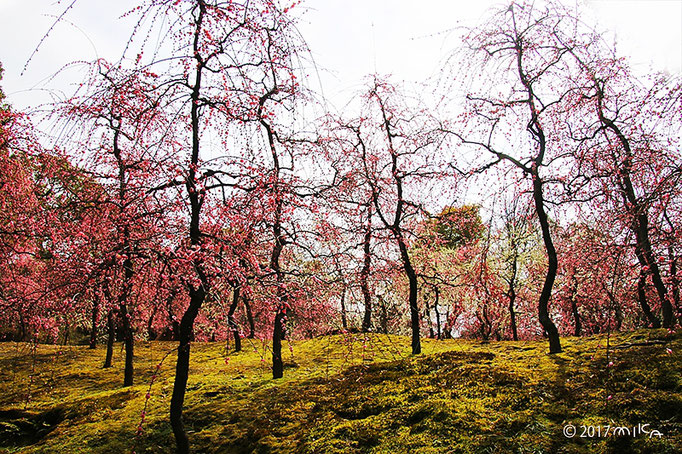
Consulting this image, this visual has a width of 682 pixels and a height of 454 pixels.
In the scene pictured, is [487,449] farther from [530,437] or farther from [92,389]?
[92,389]

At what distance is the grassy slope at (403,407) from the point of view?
342 cm

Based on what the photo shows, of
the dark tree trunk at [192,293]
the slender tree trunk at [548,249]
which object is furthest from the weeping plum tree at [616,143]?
the dark tree trunk at [192,293]

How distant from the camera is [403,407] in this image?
4445mm

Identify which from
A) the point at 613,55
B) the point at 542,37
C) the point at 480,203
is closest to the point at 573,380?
the point at 480,203

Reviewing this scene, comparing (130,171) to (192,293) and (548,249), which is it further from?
(548,249)

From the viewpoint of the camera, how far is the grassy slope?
342 cm

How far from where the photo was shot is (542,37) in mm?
6094

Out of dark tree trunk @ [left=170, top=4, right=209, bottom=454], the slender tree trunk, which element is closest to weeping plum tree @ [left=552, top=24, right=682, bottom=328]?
the slender tree trunk

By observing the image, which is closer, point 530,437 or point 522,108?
point 530,437

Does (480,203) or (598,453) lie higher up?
(480,203)

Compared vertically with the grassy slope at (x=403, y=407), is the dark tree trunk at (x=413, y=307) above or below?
above

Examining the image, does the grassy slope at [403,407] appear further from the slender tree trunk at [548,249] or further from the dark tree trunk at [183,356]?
the slender tree trunk at [548,249]

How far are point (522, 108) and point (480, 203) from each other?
1.87m

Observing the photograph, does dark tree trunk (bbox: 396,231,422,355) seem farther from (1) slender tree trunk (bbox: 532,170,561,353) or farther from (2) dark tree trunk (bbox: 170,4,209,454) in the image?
(2) dark tree trunk (bbox: 170,4,209,454)
